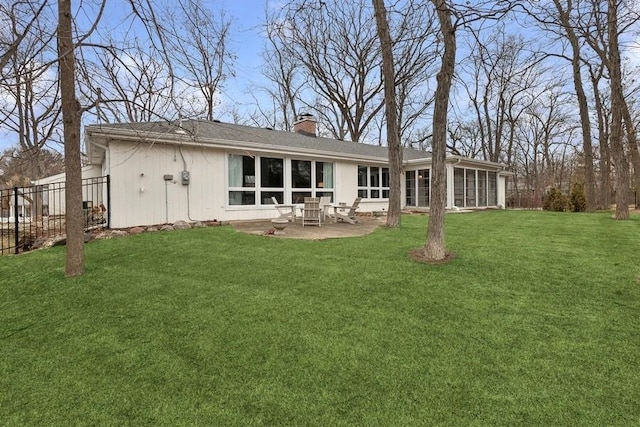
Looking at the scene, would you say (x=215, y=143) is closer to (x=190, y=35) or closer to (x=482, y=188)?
(x=190, y=35)

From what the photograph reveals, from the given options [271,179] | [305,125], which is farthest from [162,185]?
[305,125]

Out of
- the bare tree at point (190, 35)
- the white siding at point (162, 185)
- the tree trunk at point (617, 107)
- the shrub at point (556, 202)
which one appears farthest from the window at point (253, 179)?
the shrub at point (556, 202)

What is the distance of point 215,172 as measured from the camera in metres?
9.87

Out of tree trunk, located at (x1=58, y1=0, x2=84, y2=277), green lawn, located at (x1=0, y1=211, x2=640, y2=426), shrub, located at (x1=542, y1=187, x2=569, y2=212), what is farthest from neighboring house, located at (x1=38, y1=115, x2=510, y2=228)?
shrub, located at (x1=542, y1=187, x2=569, y2=212)

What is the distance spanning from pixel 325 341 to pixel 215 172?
8100 mm

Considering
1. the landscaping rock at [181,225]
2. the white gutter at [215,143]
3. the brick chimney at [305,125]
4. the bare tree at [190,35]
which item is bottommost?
the landscaping rock at [181,225]

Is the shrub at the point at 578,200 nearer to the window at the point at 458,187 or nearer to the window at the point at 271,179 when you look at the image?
the window at the point at 458,187

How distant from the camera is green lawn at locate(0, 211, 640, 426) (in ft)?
6.49

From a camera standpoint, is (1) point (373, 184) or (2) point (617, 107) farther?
(1) point (373, 184)

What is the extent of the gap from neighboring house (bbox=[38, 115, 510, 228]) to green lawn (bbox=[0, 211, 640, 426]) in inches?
123

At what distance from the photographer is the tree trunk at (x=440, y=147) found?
503cm

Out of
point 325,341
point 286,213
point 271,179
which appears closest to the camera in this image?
point 325,341

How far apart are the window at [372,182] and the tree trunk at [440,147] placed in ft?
28.9

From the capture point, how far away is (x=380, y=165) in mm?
14672
